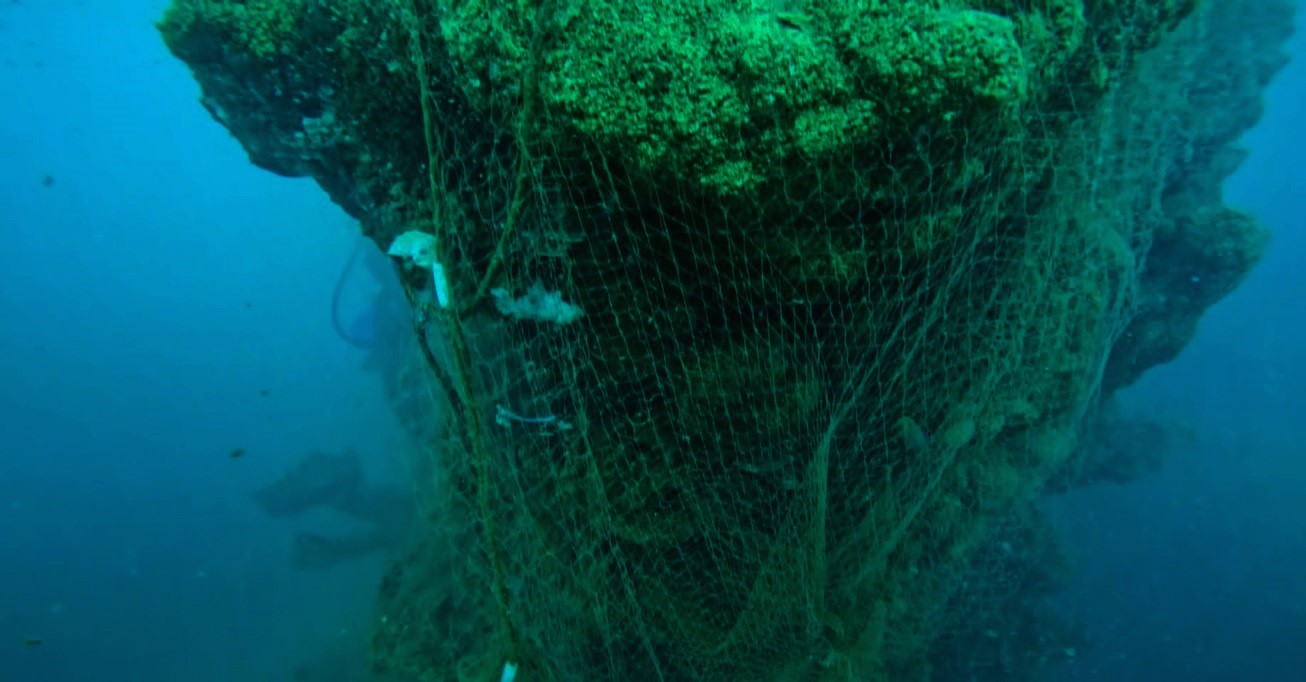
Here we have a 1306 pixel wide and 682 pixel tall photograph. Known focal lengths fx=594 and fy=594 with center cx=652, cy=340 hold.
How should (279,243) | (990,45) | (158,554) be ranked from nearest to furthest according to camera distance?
(990,45) → (158,554) → (279,243)

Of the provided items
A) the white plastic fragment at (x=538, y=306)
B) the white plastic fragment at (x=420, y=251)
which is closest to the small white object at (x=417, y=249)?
the white plastic fragment at (x=420, y=251)

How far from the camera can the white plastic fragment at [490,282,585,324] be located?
2.16 m

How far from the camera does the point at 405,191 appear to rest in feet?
8.82

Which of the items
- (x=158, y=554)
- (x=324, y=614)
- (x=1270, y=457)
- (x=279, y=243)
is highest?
(x=279, y=243)

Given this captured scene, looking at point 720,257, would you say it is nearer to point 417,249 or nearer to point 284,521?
point 417,249

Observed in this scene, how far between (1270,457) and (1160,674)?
18.8 m

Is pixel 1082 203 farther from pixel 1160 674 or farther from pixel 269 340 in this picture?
pixel 269 340

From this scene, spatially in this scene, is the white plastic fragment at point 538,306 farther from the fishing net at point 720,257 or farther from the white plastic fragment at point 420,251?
the white plastic fragment at point 420,251

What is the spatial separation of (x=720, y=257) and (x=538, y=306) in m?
0.75

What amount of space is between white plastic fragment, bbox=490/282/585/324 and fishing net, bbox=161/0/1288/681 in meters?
0.01

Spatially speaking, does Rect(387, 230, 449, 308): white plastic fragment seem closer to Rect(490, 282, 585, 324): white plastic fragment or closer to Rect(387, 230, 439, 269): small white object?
Rect(387, 230, 439, 269): small white object

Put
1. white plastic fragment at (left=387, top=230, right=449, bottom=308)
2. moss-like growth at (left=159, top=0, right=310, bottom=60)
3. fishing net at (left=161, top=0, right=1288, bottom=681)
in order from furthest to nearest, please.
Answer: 1. moss-like growth at (left=159, top=0, right=310, bottom=60)
2. white plastic fragment at (left=387, top=230, right=449, bottom=308)
3. fishing net at (left=161, top=0, right=1288, bottom=681)

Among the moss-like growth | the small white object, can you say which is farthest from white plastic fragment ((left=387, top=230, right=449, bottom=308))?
the moss-like growth

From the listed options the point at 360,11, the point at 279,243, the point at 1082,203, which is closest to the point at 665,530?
the point at 1082,203
